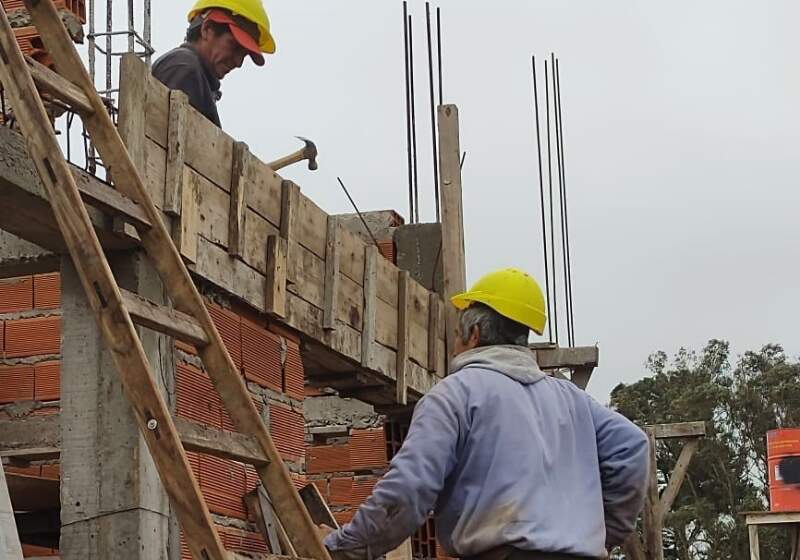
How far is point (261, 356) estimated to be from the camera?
22.1 ft

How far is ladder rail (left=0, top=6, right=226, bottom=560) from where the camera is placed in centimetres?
412

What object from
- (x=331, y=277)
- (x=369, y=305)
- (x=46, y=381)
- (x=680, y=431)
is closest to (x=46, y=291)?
(x=46, y=381)

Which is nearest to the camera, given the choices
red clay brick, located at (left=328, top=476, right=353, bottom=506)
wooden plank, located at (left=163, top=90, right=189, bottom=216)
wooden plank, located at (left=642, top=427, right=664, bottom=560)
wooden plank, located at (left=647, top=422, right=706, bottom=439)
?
wooden plank, located at (left=163, top=90, right=189, bottom=216)

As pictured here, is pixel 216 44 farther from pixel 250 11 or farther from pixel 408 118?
pixel 408 118

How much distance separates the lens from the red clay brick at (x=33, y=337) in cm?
651

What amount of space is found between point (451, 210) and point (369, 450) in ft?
5.85

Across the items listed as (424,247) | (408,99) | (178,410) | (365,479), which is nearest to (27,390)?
(178,410)

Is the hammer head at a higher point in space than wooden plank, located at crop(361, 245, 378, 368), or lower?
higher

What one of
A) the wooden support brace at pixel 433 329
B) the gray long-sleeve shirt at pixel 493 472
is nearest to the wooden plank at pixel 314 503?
the gray long-sleeve shirt at pixel 493 472

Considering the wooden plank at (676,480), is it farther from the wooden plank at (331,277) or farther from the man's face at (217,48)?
the man's face at (217,48)

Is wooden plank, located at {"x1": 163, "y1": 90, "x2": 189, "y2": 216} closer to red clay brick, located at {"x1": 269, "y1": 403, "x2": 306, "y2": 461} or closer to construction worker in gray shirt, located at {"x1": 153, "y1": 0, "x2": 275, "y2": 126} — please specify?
construction worker in gray shirt, located at {"x1": 153, "y1": 0, "x2": 275, "y2": 126}

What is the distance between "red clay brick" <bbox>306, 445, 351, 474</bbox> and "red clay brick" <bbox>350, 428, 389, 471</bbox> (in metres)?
0.05

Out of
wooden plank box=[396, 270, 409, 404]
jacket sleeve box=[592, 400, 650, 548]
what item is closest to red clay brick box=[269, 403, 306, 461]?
wooden plank box=[396, 270, 409, 404]

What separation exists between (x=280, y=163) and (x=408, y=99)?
381cm
